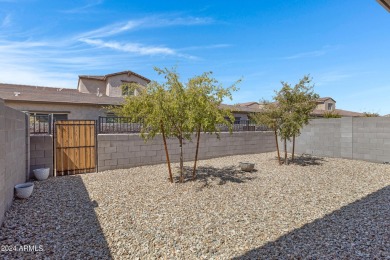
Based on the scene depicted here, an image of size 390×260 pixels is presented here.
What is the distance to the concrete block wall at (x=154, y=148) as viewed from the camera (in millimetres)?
8180

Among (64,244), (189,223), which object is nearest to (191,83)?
(189,223)

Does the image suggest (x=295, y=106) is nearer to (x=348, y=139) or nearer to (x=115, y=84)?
(x=348, y=139)

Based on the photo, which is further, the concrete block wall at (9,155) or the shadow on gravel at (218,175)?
the shadow on gravel at (218,175)

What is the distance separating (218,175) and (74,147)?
5.16m

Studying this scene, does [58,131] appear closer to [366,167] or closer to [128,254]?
[128,254]

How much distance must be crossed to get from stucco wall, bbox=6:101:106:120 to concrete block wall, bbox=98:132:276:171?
6.79 m

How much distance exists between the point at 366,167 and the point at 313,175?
10.2ft

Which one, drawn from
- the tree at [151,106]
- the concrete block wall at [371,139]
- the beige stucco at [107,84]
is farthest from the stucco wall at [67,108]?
the concrete block wall at [371,139]

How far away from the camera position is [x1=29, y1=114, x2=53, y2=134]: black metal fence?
7293 millimetres

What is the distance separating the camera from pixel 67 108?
1413 cm

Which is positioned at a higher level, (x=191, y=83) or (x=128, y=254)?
(x=191, y=83)

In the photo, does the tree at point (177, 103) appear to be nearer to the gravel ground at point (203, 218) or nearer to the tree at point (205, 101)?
the tree at point (205, 101)

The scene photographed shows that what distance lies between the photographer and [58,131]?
24.4ft

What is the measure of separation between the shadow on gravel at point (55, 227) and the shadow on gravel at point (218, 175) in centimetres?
311
